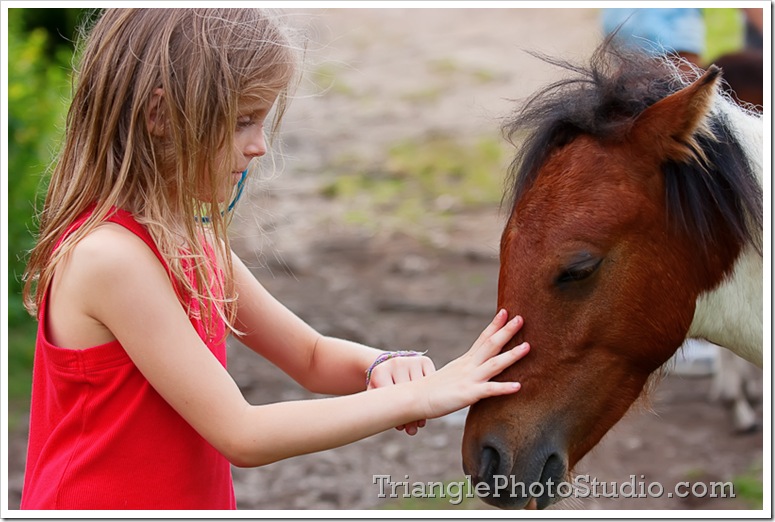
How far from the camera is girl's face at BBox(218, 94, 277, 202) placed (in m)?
1.93

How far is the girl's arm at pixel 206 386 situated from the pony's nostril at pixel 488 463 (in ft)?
0.89

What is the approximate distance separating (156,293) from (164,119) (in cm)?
39

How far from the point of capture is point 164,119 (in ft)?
6.25

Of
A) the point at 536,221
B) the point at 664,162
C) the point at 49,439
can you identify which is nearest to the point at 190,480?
the point at 49,439

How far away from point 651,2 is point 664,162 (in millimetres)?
2830

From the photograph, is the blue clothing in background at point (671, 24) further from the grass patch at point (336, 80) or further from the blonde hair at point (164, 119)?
the grass patch at point (336, 80)

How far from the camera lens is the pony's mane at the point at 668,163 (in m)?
2.11

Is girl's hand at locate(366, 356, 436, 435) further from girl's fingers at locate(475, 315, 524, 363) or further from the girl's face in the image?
the girl's face

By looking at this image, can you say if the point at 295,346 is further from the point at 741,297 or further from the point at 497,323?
the point at 741,297

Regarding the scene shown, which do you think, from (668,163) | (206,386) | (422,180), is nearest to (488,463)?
(206,386)

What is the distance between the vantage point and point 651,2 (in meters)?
4.60

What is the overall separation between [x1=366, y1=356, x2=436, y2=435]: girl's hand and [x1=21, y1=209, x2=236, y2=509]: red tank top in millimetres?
467

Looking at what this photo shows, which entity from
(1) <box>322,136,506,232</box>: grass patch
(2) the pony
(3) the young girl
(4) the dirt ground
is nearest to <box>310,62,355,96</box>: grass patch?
(4) the dirt ground

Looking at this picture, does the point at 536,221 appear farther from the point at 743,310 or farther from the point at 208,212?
the point at 208,212
